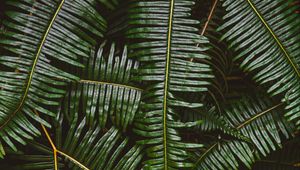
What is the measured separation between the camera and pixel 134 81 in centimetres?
Result: 135

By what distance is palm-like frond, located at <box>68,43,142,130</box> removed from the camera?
4.31 feet

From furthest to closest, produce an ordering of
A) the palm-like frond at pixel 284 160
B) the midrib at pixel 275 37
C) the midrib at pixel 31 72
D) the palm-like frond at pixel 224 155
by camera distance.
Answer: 1. the palm-like frond at pixel 284 160
2. the palm-like frond at pixel 224 155
3. the midrib at pixel 275 37
4. the midrib at pixel 31 72

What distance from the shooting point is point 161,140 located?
1.18 m

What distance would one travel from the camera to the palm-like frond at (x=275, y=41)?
1.25 meters

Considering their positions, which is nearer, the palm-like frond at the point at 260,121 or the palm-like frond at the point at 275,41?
the palm-like frond at the point at 275,41

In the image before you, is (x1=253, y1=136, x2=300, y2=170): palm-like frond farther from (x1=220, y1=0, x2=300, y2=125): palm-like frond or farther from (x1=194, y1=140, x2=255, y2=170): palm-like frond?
(x1=220, y1=0, x2=300, y2=125): palm-like frond

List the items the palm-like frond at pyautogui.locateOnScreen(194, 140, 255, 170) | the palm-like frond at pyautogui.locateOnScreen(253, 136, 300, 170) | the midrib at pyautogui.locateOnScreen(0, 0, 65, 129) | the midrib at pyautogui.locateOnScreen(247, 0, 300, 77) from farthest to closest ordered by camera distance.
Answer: the palm-like frond at pyautogui.locateOnScreen(253, 136, 300, 170) → the palm-like frond at pyautogui.locateOnScreen(194, 140, 255, 170) → the midrib at pyautogui.locateOnScreen(247, 0, 300, 77) → the midrib at pyautogui.locateOnScreen(0, 0, 65, 129)

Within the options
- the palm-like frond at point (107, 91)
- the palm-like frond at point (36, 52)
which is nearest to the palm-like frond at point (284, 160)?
the palm-like frond at point (107, 91)

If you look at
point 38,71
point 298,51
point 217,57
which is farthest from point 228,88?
point 38,71

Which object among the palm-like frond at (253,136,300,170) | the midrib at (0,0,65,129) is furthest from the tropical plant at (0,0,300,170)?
the palm-like frond at (253,136,300,170)

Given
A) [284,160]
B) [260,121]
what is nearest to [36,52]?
[260,121]

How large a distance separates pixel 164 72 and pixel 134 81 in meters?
0.18

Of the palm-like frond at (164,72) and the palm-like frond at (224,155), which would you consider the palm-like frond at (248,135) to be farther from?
the palm-like frond at (164,72)

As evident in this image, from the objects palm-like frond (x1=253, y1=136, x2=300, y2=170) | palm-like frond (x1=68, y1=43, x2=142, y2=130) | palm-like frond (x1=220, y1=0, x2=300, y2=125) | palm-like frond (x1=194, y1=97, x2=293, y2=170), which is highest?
palm-like frond (x1=220, y1=0, x2=300, y2=125)
